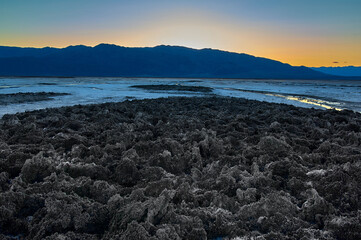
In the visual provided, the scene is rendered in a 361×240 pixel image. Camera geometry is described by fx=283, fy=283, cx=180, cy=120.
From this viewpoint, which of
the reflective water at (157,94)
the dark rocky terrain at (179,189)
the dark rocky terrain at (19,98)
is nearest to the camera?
the dark rocky terrain at (179,189)

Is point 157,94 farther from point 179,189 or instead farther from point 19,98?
point 179,189

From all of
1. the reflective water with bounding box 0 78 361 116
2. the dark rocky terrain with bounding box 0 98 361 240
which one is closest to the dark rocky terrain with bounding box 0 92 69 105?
the reflective water with bounding box 0 78 361 116

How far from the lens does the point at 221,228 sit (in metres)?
2.70

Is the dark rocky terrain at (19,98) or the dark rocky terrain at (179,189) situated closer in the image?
the dark rocky terrain at (179,189)

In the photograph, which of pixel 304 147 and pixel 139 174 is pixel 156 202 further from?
pixel 304 147

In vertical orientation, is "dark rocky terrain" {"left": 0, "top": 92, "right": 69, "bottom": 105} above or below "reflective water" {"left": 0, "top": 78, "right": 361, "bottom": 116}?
below

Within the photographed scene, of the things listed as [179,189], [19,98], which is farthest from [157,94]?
[179,189]

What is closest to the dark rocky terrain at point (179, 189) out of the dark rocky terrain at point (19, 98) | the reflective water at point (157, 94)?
the reflective water at point (157, 94)

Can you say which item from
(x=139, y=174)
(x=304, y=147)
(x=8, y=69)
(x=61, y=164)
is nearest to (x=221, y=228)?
(x=139, y=174)

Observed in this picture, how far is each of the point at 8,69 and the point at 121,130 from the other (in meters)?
219

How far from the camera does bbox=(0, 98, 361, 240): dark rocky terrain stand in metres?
2.65

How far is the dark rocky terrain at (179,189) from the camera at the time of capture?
265 centimetres

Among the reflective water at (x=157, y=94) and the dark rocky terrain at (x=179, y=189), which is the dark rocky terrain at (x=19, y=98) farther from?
the dark rocky terrain at (x=179, y=189)

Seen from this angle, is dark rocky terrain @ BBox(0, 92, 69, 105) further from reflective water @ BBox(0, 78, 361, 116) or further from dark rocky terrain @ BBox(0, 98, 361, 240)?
dark rocky terrain @ BBox(0, 98, 361, 240)
